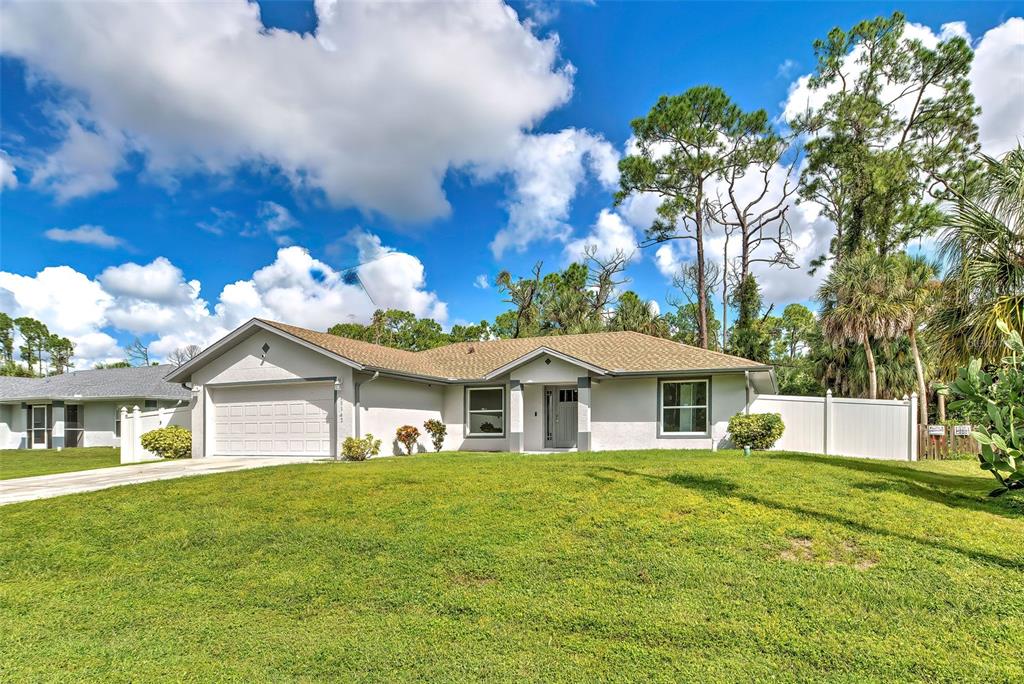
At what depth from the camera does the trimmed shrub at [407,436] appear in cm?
1683

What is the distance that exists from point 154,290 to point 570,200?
80.1ft

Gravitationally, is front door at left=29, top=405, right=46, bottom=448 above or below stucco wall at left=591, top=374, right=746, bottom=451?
below

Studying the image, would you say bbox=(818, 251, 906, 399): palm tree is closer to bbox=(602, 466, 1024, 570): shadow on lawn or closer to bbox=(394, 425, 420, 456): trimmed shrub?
bbox=(602, 466, 1024, 570): shadow on lawn

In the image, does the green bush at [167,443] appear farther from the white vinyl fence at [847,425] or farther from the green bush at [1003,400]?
the green bush at [1003,400]

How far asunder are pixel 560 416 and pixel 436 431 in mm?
4409

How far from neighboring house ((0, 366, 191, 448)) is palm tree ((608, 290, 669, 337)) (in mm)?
24603

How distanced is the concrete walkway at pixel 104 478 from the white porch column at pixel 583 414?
8243 mm

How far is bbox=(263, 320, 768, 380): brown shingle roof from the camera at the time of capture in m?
15.9

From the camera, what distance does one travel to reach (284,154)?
1747cm

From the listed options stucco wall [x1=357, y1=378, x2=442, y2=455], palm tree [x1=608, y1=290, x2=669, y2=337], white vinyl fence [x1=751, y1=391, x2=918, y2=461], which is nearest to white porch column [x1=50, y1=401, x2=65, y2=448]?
stucco wall [x1=357, y1=378, x2=442, y2=455]

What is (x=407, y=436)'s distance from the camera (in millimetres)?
16891

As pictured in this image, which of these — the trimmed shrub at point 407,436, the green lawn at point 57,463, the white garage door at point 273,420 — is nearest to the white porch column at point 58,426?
the green lawn at point 57,463

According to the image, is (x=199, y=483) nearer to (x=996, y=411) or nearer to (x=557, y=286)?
(x=996, y=411)

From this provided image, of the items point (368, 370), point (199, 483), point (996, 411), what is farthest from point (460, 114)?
point (996, 411)
